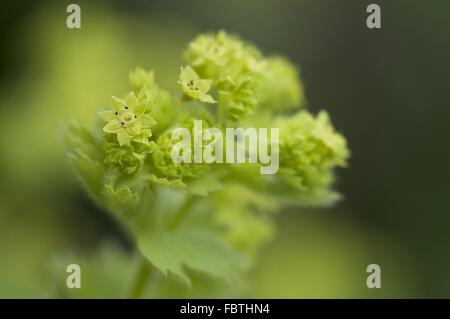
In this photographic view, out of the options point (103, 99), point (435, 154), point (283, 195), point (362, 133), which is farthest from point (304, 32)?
point (283, 195)

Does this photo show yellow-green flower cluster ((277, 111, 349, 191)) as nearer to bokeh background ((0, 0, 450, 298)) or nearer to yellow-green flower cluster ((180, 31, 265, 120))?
yellow-green flower cluster ((180, 31, 265, 120))

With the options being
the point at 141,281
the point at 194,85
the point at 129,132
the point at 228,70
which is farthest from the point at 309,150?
the point at 141,281

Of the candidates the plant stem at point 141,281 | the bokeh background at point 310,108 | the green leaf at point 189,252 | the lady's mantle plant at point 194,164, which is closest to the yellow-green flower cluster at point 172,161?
the lady's mantle plant at point 194,164

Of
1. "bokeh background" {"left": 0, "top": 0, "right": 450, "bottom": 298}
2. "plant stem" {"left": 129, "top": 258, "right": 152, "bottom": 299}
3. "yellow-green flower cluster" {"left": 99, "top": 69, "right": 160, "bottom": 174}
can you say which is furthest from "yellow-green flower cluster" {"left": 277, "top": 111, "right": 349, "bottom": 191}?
"bokeh background" {"left": 0, "top": 0, "right": 450, "bottom": 298}

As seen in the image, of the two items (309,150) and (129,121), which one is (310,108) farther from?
(129,121)
